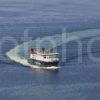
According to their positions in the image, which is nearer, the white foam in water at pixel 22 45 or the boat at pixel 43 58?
the white foam in water at pixel 22 45

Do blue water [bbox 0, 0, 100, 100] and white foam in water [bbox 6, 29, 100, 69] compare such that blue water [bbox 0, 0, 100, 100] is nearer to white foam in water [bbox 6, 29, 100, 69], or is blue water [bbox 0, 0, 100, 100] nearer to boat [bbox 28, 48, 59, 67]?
white foam in water [bbox 6, 29, 100, 69]

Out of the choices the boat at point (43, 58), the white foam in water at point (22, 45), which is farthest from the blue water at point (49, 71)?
the boat at point (43, 58)

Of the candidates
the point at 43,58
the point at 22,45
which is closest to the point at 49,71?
the point at 43,58

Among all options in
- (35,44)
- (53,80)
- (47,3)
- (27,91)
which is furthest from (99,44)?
(47,3)

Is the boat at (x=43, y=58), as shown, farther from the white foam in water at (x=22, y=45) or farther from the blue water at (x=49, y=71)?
the blue water at (x=49, y=71)

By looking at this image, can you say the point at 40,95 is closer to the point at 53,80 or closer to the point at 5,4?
the point at 53,80

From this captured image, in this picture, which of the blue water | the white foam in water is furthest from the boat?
the blue water
